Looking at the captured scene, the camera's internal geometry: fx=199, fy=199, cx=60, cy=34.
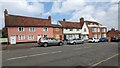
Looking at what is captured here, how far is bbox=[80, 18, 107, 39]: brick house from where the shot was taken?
267ft

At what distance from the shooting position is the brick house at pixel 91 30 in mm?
81356

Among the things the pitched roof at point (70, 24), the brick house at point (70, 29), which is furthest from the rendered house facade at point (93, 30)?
the brick house at point (70, 29)

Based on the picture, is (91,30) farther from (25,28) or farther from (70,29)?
(25,28)

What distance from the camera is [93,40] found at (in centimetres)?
5812

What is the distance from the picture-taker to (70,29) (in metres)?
73.4

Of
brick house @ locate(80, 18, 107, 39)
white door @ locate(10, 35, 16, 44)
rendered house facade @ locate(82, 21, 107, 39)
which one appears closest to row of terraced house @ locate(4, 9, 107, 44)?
white door @ locate(10, 35, 16, 44)

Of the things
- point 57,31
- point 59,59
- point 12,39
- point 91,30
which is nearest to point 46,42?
point 12,39

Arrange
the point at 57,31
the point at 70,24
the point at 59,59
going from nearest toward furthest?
the point at 59,59
the point at 57,31
the point at 70,24

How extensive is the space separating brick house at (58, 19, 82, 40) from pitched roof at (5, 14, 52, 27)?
10.2 metres

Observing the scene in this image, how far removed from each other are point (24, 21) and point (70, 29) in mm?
22369

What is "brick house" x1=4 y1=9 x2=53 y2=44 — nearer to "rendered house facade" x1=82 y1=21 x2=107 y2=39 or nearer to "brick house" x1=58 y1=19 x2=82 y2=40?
"brick house" x1=58 y1=19 x2=82 y2=40

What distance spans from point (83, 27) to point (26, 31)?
32094mm

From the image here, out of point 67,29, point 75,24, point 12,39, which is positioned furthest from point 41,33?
point 75,24

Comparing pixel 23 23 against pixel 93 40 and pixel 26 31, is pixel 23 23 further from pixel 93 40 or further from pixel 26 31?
pixel 93 40
